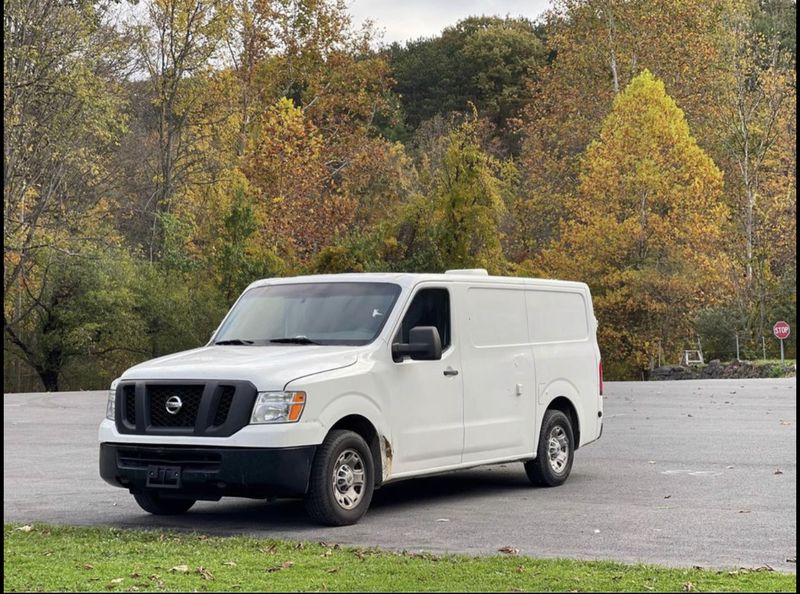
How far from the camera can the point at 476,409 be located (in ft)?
43.3

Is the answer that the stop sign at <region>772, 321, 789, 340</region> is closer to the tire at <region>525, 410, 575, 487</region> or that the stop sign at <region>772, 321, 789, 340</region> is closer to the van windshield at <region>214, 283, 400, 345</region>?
the tire at <region>525, 410, 575, 487</region>

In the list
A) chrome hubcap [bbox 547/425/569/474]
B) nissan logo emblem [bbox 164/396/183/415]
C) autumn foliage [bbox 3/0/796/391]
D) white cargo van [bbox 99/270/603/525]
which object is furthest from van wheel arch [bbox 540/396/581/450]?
autumn foliage [bbox 3/0/796/391]

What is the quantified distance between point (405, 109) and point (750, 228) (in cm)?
2537

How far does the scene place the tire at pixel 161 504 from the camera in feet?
40.2

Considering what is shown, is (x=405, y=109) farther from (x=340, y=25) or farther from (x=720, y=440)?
(x=720, y=440)

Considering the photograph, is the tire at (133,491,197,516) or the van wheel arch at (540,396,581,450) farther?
the van wheel arch at (540,396,581,450)

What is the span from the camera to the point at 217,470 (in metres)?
11.1

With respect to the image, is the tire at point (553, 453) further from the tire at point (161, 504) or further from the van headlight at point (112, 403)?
the van headlight at point (112, 403)

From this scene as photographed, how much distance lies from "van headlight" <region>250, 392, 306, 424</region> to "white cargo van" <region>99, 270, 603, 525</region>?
11 mm

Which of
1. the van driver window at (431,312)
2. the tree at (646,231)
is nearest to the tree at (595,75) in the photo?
the tree at (646,231)

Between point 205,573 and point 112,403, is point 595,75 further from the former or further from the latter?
point 205,573

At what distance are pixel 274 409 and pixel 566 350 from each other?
4.69 meters

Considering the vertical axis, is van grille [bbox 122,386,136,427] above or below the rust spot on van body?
above

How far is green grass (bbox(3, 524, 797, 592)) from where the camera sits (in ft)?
26.3
